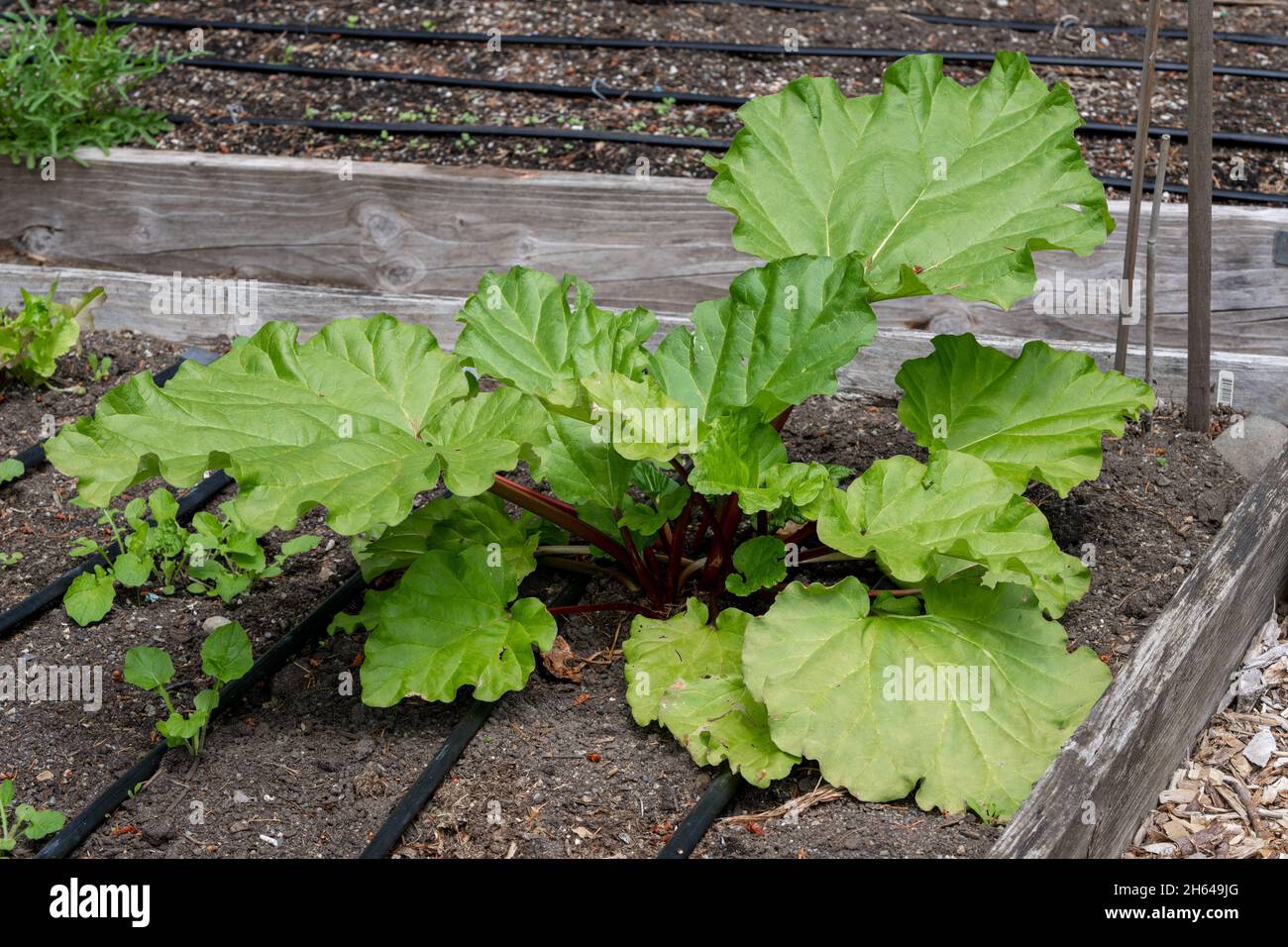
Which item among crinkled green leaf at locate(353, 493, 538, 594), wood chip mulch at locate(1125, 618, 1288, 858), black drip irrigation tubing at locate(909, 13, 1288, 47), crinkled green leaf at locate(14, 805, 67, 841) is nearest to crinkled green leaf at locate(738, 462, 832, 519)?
crinkled green leaf at locate(353, 493, 538, 594)

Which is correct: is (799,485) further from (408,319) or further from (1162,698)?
(408,319)

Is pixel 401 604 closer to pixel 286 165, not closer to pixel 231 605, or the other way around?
pixel 231 605

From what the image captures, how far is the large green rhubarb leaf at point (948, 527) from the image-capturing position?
1.97 metres

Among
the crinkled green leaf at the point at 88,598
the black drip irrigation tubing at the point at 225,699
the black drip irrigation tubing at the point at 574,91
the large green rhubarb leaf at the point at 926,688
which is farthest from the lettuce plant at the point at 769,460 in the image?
the black drip irrigation tubing at the point at 574,91

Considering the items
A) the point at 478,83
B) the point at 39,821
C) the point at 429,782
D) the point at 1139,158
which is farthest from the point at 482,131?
the point at 39,821

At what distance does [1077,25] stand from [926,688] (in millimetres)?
2823

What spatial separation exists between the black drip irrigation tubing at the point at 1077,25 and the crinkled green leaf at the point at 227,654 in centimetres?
299

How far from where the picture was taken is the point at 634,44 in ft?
13.3

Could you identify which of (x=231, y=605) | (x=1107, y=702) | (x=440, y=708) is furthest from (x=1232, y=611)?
(x=231, y=605)

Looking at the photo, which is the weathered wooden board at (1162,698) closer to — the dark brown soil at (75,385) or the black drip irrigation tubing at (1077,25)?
the black drip irrigation tubing at (1077,25)

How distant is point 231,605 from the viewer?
8.18ft

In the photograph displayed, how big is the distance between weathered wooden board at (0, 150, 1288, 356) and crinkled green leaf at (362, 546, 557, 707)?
1.32 metres

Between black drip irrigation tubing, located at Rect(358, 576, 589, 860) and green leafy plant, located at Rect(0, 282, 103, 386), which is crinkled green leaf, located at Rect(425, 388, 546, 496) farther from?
green leafy plant, located at Rect(0, 282, 103, 386)

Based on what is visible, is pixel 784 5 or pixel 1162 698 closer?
pixel 1162 698
